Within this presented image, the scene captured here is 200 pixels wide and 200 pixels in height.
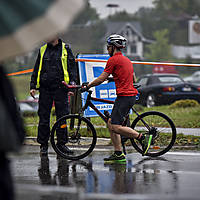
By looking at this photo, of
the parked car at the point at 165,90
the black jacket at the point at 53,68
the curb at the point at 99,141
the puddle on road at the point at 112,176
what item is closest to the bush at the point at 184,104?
the parked car at the point at 165,90

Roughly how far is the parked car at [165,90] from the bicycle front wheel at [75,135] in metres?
13.4

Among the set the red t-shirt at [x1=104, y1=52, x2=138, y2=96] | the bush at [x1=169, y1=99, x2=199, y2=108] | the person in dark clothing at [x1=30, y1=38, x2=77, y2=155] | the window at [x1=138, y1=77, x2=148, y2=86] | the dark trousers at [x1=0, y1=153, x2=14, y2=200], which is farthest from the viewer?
the window at [x1=138, y1=77, x2=148, y2=86]

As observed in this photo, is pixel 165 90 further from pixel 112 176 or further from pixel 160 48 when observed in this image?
pixel 160 48

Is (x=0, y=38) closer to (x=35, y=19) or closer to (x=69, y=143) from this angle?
(x=35, y=19)

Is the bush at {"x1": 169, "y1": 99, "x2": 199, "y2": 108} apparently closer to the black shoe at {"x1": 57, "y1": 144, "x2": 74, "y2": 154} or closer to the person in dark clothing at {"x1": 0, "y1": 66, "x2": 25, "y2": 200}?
the black shoe at {"x1": 57, "y1": 144, "x2": 74, "y2": 154}

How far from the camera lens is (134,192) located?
5203mm

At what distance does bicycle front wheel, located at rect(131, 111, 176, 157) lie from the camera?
7.64m

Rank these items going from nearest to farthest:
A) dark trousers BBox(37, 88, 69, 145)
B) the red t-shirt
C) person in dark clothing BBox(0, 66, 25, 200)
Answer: person in dark clothing BBox(0, 66, 25, 200) → the red t-shirt → dark trousers BBox(37, 88, 69, 145)

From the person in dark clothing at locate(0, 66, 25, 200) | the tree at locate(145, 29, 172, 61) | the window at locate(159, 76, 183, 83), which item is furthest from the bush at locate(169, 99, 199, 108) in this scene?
the tree at locate(145, 29, 172, 61)

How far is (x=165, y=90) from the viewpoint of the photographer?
21438mm

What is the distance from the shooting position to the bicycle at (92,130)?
7.55 m

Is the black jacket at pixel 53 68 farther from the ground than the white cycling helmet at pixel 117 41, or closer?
closer

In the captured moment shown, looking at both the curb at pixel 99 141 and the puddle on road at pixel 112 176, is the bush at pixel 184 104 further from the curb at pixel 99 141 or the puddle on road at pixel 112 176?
the puddle on road at pixel 112 176

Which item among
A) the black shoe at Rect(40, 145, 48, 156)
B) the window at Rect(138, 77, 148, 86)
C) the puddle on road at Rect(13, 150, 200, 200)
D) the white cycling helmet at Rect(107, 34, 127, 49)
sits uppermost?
the window at Rect(138, 77, 148, 86)
